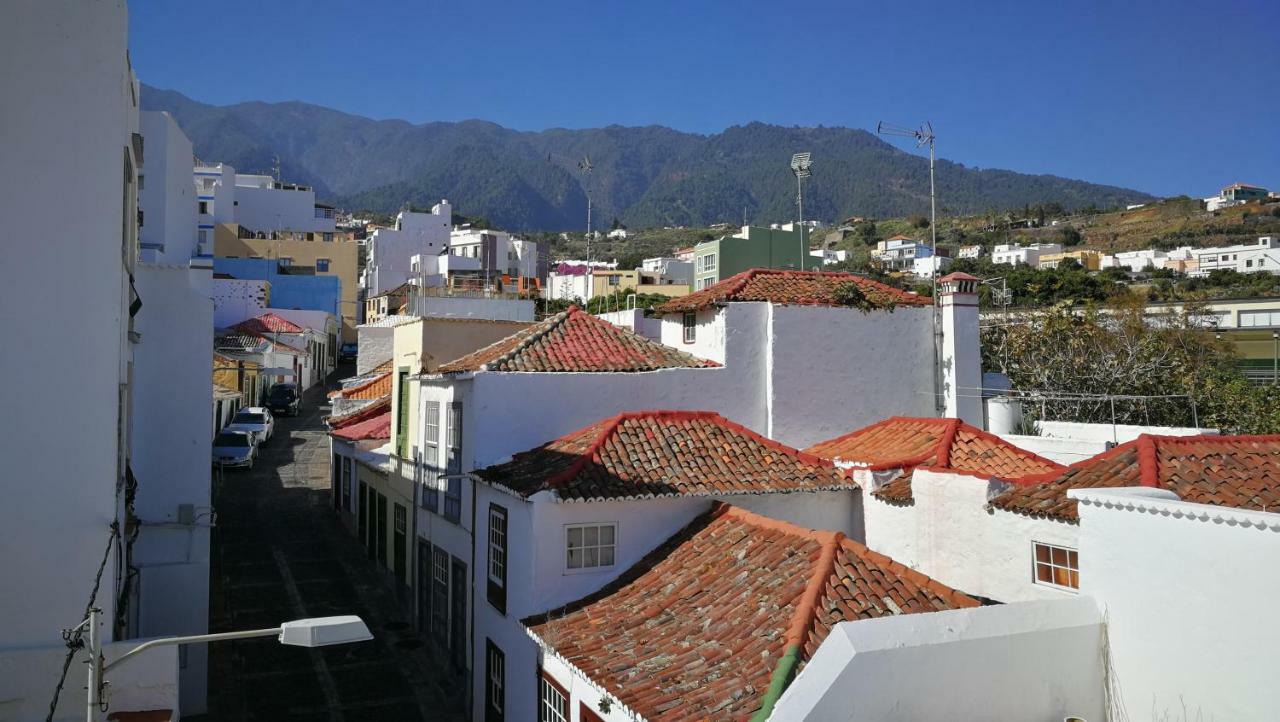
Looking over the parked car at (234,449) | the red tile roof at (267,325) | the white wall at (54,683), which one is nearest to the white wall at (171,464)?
the white wall at (54,683)

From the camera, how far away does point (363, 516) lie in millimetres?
24969

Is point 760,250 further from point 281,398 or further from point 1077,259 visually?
point 1077,259

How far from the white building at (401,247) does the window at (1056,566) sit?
67.8 metres

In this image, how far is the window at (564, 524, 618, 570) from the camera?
41.9ft

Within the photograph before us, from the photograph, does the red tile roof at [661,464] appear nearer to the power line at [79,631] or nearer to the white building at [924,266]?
the power line at [79,631]

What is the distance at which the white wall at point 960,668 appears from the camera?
721 centimetres

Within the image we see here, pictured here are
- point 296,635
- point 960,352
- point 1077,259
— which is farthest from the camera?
point 1077,259

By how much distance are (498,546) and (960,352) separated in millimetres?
11375

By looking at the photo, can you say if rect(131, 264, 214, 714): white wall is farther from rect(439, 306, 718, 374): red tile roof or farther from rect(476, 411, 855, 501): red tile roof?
rect(476, 411, 855, 501): red tile roof

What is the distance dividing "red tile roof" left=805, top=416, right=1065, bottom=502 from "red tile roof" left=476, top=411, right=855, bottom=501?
890mm

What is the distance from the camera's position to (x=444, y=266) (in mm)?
62562

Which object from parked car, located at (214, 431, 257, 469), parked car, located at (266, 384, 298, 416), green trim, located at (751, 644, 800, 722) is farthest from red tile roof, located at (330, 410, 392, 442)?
green trim, located at (751, 644, 800, 722)

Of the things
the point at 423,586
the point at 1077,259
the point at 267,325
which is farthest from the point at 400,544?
the point at 1077,259

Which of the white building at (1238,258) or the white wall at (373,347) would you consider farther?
the white building at (1238,258)
